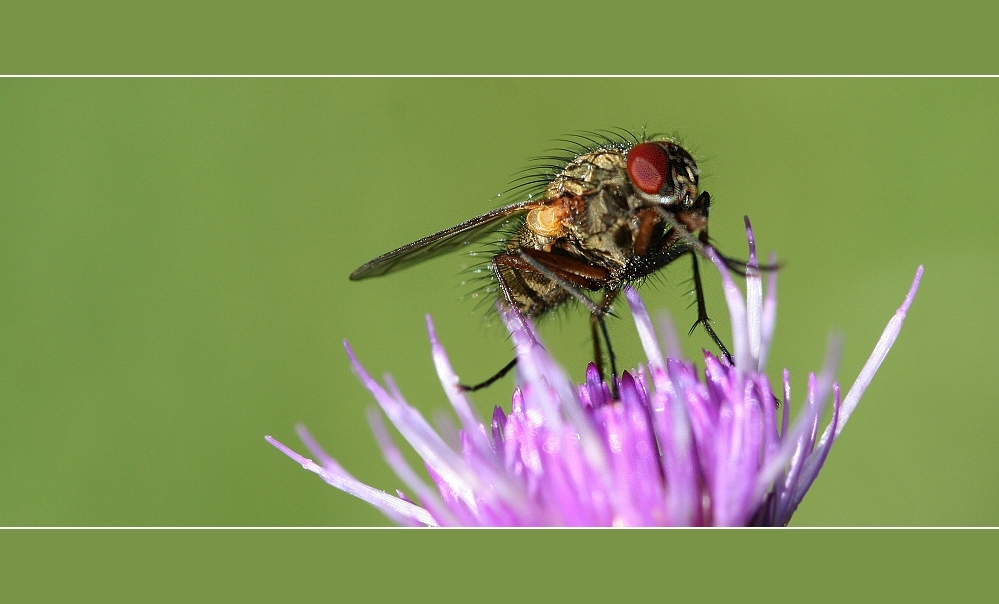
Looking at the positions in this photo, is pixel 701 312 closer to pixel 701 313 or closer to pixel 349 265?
pixel 701 313

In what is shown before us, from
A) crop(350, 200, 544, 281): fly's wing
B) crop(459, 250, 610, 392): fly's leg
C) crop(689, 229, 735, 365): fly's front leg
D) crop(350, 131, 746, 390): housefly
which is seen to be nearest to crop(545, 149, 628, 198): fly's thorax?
crop(350, 131, 746, 390): housefly

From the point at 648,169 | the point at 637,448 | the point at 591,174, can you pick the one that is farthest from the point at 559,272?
the point at 637,448

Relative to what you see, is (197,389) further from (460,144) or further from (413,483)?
(413,483)

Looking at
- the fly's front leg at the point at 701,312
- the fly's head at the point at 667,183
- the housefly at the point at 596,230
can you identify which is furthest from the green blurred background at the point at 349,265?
the fly's head at the point at 667,183

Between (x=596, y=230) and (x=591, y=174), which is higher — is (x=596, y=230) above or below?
below

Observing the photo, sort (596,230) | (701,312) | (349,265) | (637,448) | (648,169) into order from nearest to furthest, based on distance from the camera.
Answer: (637,448) → (648,169) → (596,230) → (701,312) → (349,265)

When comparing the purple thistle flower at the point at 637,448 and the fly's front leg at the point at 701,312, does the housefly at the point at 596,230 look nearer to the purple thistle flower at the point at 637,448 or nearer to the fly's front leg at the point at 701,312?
the fly's front leg at the point at 701,312
